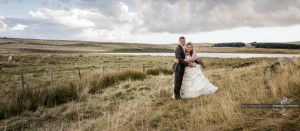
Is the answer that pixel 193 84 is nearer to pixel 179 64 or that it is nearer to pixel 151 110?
pixel 179 64

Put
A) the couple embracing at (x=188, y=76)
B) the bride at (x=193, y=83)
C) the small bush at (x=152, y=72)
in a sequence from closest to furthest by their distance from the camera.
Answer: the couple embracing at (x=188, y=76) < the bride at (x=193, y=83) < the small bush at (x=152, y=72)

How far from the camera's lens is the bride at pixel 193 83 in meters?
9.68

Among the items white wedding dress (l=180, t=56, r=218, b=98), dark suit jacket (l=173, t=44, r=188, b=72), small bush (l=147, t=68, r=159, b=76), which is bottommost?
small bush (l=147, t=68, r=159, b=76)

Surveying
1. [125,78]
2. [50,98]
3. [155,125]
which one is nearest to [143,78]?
[125,78]

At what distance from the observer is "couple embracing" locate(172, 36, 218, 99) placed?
9430 mm

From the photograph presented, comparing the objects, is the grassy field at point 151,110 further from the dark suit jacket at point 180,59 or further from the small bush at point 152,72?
the small bush at point 152,72

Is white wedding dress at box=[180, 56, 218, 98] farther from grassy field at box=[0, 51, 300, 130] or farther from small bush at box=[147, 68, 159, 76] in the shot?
small bush at box=[147, 68, 159, 76]

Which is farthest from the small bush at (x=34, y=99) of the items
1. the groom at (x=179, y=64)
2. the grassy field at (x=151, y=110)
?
the groom at (x=179, y=64)

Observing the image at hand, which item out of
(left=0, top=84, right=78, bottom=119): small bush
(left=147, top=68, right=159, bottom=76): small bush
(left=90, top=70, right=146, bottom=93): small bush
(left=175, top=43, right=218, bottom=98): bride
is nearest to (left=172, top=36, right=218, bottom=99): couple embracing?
(left=175, top=43, right=218, bottom=98): bride

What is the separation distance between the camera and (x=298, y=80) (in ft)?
24.2

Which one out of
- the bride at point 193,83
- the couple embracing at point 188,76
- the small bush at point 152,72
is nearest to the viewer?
the couple embracing at point 188,76

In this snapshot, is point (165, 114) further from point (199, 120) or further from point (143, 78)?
point (143, 78)

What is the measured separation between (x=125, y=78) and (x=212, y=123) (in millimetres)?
11881

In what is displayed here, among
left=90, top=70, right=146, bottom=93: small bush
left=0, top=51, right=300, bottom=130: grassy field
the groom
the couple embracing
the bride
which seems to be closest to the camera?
left=0, top=51, right=300, bottom=130: grassy field
